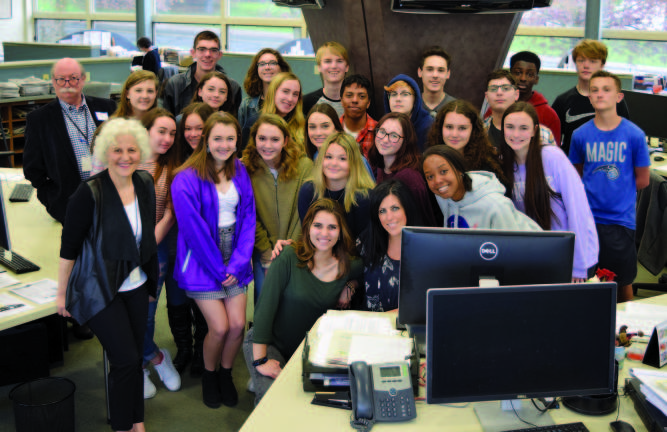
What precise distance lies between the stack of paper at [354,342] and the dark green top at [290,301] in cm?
21

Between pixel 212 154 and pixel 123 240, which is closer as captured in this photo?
pixel 123 240

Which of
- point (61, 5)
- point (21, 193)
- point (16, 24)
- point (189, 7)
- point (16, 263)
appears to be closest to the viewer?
point (16, 263)

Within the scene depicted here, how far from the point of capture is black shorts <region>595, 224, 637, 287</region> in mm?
3709

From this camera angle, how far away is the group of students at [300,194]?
108 inches

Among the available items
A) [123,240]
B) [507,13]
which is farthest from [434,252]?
Result: [507,13]

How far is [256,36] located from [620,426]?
13204mm

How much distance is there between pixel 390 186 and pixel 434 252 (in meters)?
0.62

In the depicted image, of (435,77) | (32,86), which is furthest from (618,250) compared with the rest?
(32,86)

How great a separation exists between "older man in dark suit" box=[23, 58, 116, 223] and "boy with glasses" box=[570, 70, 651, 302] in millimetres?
2746

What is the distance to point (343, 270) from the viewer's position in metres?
2.82

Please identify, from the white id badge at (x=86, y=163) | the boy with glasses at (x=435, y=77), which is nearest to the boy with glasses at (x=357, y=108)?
the boy with glasses at (x=435, y=77)

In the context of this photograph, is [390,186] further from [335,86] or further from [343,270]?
[335,86]

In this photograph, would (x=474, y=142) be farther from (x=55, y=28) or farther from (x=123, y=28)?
(x=55, y=28)

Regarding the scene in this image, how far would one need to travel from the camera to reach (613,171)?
369cm
